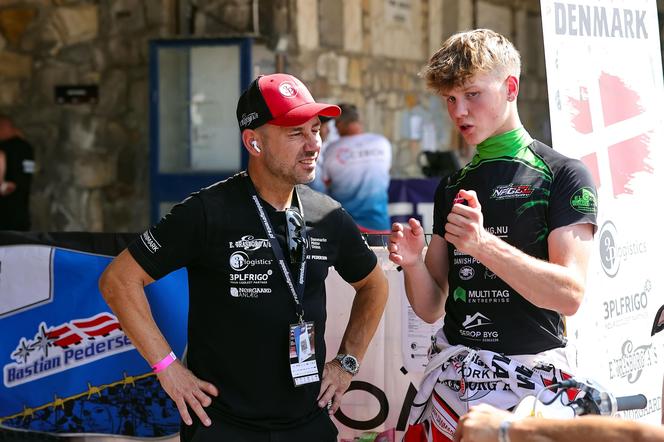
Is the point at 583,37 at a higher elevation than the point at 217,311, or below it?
higher

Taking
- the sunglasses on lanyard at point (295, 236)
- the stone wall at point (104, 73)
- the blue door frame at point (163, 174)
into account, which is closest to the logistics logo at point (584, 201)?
the sunglasses on lanyard at point (295, 236)

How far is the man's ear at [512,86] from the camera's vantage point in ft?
10.4

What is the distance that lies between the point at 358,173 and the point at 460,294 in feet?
20.1

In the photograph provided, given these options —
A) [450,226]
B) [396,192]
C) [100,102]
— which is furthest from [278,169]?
[100,102]

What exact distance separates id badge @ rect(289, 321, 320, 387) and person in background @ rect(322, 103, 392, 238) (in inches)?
228

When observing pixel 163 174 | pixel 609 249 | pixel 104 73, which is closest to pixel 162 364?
pixel 609 249

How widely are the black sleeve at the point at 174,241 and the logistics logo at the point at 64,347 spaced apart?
137 centimetres

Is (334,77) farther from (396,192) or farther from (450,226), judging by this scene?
(450,226)

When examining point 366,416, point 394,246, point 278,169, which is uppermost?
point 278,169

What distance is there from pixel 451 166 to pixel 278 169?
8149 mm

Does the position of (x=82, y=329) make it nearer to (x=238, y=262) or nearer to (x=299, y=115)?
(x=238, y=262)

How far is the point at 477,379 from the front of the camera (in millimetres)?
3152

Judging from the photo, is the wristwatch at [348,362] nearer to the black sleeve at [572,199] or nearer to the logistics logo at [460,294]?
the logistics logo at [460,294]

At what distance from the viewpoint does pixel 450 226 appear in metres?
2.95
